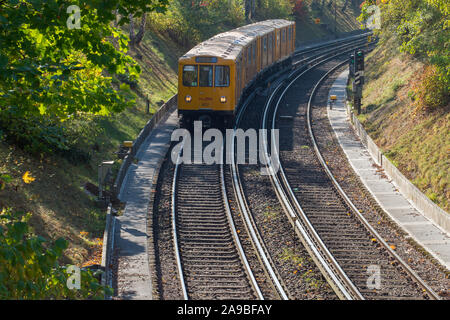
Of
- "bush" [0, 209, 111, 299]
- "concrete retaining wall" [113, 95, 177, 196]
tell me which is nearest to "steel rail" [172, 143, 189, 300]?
"concrete retaining wall" [113, 95, 177, 196]

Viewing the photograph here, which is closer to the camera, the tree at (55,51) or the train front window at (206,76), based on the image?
the tree at (55,51)

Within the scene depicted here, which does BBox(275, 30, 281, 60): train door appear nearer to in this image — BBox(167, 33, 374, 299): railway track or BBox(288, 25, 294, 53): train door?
BBox(288, 25, 294, 53): train door

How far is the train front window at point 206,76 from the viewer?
2575 cm

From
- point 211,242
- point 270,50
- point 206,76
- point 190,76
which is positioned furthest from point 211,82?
point 270,50

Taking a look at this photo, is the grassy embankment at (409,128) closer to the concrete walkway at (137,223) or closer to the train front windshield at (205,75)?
the train front windshield at (205,75)

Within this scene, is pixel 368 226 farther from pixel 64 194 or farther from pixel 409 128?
pixel 409 128

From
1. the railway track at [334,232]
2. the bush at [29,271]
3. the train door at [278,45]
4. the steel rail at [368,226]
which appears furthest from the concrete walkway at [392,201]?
the train door at [278,45]

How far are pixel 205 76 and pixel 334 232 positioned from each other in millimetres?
11220

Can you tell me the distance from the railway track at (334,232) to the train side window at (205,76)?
12.3ft

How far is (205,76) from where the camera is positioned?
84.7 ft

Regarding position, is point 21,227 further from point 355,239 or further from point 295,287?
point 355,239
